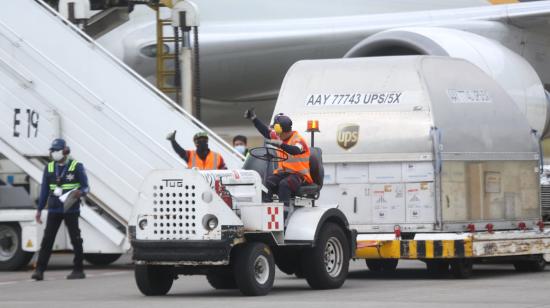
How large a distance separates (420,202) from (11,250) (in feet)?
16.9

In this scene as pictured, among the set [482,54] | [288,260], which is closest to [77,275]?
[288,260]

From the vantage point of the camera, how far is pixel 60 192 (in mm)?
14703

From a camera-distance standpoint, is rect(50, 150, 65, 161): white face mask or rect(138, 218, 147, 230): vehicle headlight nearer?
rect(138, 218, 147, 230): vehicle headlight

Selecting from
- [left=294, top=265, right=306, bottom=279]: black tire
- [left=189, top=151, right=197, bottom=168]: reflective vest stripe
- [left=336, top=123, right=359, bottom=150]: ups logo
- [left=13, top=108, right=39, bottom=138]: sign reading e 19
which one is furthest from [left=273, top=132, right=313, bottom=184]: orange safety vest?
[left=13, top=108, right=39, bottom=138]: sign reading e 19

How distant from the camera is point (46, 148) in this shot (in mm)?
16500

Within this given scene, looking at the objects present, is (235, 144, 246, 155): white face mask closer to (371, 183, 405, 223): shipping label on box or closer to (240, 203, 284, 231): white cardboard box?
(371, 183, 405, 223): shipping label on box

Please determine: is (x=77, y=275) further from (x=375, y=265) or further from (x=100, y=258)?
(x=375, y=265)

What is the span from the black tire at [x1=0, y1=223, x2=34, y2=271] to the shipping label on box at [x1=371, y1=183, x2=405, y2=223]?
442 cm

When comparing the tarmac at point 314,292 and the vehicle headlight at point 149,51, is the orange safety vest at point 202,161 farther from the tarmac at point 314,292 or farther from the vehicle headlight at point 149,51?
the vehicle headlight at point 149,51

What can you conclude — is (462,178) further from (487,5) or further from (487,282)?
(487,5)

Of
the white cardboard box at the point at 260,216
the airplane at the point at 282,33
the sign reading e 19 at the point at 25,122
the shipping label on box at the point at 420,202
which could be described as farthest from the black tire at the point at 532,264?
the airplane at the point at 282,33

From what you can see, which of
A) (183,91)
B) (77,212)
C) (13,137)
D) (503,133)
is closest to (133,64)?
(183,91)

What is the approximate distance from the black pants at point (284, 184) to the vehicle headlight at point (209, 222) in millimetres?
937

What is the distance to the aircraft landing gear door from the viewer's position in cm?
1394
